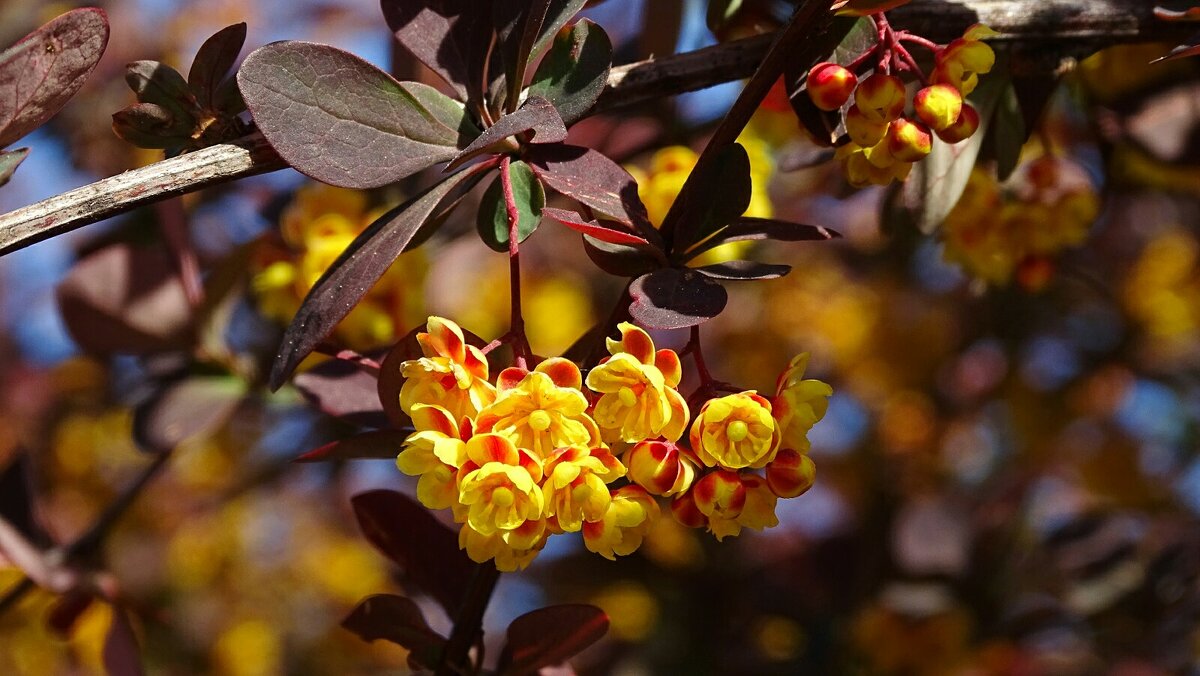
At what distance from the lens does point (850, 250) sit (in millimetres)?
2408

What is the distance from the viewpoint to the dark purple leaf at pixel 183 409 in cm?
129

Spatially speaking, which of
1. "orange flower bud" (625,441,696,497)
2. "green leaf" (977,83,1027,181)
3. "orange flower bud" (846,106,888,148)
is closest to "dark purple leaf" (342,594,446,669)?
"orange flower bud" (625,441,696,497)

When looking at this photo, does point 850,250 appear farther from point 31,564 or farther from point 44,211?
point 44,211

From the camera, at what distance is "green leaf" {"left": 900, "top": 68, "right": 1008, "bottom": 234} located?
992 millimetres

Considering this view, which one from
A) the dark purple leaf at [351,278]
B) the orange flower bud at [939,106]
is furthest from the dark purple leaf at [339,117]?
the orange flower bud at [939,106]

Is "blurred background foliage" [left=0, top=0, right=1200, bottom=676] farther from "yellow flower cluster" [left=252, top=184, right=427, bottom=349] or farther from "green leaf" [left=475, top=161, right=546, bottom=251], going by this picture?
"green leaf" [left=475, top=161, right=546, bottom=251]

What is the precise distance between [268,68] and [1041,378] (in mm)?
2521

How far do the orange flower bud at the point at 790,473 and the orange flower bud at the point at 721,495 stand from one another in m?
0.02

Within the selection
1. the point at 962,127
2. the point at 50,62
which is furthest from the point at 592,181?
the point at 50,62

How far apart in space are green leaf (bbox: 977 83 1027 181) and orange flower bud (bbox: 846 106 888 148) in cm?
26

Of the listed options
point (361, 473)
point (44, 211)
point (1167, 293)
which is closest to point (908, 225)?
point (44, 211)

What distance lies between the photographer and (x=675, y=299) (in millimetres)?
715

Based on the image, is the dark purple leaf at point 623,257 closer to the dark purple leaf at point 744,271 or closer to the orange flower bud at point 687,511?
the dark purple leaf at point 744,271

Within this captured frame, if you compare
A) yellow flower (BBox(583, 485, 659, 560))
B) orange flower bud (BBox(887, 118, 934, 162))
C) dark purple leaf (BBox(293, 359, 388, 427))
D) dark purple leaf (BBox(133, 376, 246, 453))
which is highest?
orange flower bud (BBox(887, 118, 934, 162))
